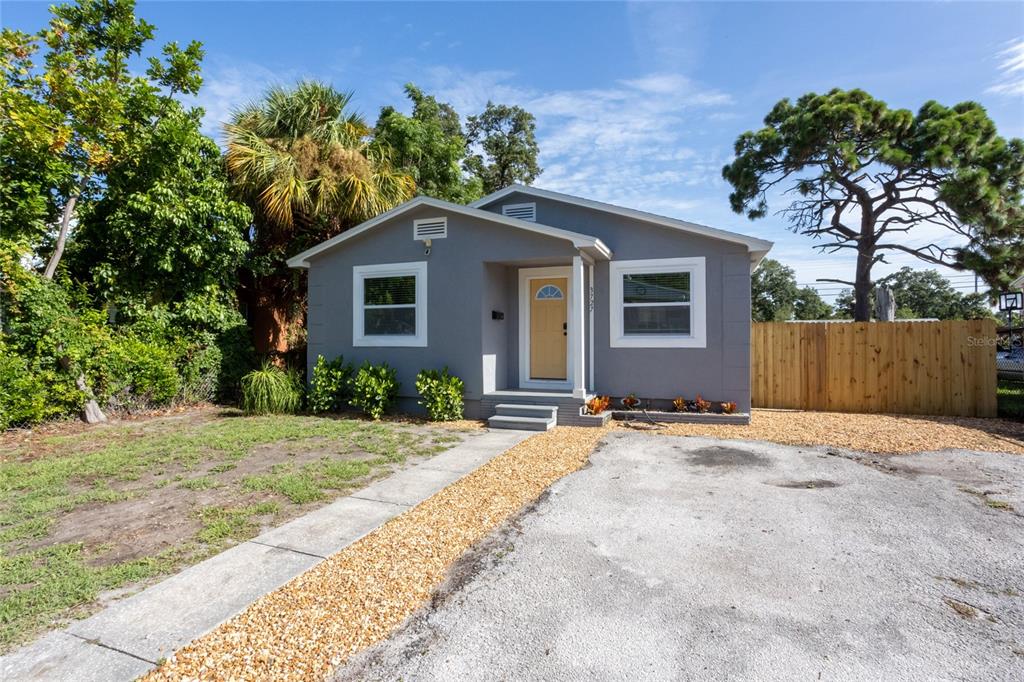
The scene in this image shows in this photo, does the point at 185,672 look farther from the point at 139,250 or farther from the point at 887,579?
the point at 139,250

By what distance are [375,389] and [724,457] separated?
18.5 feet

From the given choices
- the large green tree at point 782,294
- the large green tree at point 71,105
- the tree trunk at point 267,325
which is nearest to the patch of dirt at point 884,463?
the tree trunk at point 267,325

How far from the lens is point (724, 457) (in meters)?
5.89

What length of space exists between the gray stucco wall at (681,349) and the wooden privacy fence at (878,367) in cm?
225

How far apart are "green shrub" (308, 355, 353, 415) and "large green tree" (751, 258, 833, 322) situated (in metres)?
40.1

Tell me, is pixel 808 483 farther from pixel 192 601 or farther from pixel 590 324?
pixel 192 601

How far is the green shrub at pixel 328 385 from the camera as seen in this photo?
891 cm

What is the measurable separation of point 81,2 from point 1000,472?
14796mm

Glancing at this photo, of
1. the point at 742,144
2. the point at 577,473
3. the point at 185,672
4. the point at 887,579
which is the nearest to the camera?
the point at 185,672

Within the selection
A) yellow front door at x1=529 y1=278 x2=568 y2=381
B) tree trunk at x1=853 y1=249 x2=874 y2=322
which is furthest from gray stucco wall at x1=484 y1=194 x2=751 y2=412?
tree trunk at x1=853 y1=249 x2=874 y2=322

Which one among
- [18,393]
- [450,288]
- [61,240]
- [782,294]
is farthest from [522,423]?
[782,294]

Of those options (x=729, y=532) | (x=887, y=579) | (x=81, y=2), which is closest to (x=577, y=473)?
(x=729, y=532)

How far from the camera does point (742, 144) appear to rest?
18.4m

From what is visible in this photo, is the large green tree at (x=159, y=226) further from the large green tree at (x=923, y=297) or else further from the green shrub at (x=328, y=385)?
the large green tree at (x=923, y=297)
